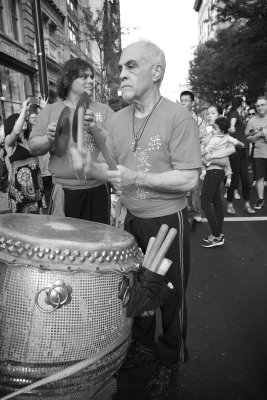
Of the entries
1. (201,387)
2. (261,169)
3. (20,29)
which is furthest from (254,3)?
Answer: (201,387)

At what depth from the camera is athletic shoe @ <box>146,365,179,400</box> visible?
190 cm

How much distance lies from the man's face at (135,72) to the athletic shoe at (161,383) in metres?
1.49

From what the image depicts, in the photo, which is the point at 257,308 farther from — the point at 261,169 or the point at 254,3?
the point at 254,3

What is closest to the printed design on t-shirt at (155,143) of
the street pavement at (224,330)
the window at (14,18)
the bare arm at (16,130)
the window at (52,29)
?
the street pavement at (224,330)

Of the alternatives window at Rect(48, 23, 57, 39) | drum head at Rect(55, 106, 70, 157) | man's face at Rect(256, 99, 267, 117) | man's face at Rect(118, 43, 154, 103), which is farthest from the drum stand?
window at Rect(48, 23, 57, 39)

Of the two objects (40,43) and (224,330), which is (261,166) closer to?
(224,330)

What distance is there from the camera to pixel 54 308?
1.10 m

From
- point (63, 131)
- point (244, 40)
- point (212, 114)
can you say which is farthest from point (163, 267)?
point (244, 40)

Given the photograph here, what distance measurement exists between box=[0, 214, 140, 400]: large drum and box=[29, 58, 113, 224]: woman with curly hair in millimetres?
1135

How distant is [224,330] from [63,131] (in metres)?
1.73

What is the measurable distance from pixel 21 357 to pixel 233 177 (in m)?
5.23

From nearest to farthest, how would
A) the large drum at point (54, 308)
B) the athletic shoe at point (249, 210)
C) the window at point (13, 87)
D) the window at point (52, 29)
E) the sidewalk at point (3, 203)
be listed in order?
1. the large drum at point (54, 308)
2. the athletic shoe at point (249, 210)
3. the sidewalk at point (3, 203)
4. the window at point (13, 87)
5. the window at point (52, 29)

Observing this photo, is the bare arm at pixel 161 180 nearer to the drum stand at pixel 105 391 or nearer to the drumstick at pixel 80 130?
the drumstick at pixel 80 130

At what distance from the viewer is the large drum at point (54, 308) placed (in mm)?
1108
